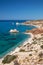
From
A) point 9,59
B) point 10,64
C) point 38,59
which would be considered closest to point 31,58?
point 38,59

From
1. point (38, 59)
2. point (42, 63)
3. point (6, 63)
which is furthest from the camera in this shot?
point (6, 63)

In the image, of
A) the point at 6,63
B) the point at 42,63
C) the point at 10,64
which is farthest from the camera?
the point at 6,63

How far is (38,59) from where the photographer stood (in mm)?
22078

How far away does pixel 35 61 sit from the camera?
71.3ft

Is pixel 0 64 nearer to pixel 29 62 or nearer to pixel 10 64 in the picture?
pixel 10 64

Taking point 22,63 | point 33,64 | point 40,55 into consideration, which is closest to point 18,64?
point 22,63

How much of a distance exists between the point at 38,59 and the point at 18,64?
8.74 feet

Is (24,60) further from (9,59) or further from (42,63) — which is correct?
(9,59)

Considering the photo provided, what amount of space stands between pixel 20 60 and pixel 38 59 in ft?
7.73

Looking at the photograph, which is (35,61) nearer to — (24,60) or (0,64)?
(24,60)

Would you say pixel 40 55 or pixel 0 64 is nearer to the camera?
pixel 40 55

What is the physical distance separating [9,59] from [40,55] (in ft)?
17.3

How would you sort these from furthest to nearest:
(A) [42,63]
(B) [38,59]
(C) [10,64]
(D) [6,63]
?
(D) [6,63] → (C) [10,64] → (B) [38,59] → (A) [42,63]

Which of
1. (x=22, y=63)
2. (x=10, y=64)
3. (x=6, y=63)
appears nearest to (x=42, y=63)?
(x=22, y=63)
